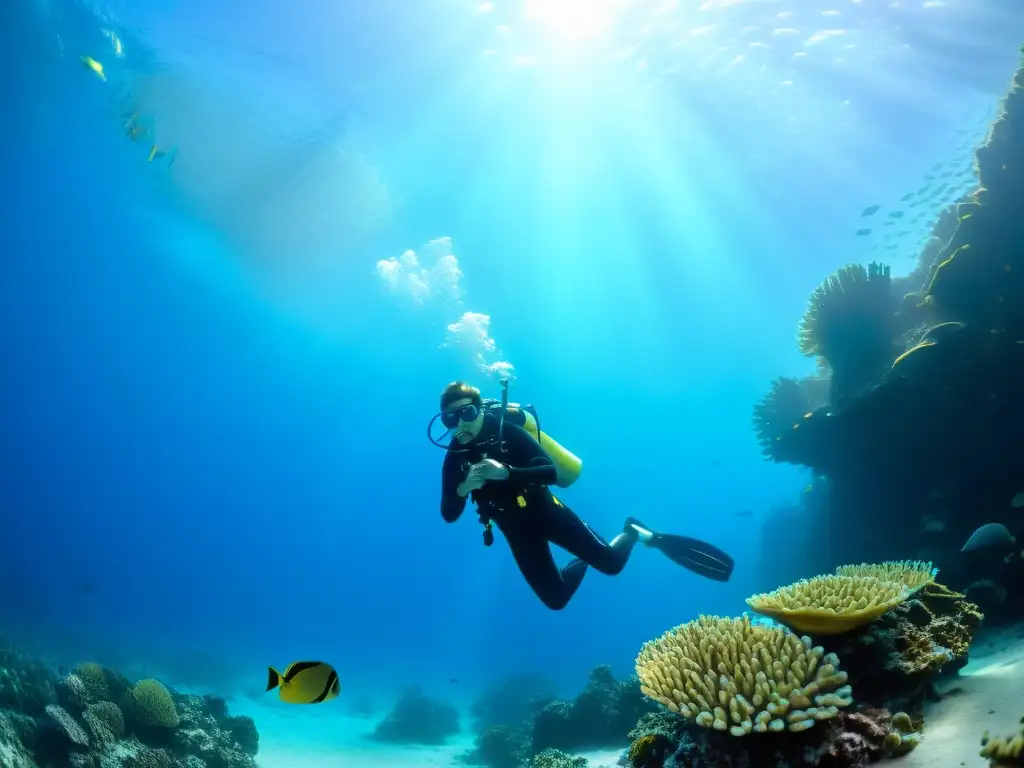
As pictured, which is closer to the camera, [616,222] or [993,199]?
[993,199]

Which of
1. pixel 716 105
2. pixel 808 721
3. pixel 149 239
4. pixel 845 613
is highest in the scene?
pixel 149 239

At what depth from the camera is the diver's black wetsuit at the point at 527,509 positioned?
595 cm

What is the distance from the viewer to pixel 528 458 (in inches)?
243

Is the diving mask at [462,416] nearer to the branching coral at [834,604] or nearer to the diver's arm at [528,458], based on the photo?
the diver's arm at [528,458]

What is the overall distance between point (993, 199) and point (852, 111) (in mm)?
18170

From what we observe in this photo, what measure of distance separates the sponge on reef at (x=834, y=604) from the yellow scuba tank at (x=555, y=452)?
151 inches

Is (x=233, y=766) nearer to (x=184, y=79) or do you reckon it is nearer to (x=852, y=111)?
(x=184, y=79)

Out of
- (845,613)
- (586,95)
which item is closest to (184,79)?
(586,95)

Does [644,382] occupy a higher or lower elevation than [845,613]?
higher

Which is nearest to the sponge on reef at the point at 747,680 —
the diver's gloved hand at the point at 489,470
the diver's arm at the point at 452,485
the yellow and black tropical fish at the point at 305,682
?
the yellow and black tropical fish at the point at 305,682

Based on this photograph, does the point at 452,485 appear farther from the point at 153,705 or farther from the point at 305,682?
the point at 153,705

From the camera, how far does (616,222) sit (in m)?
32.1

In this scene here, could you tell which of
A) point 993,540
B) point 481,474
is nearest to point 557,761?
point 481,474

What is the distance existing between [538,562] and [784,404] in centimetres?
960
